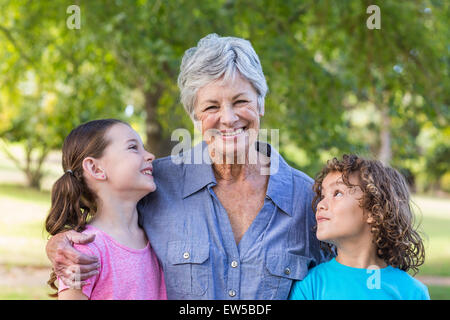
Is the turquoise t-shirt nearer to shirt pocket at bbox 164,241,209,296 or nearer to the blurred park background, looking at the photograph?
shirt pocket at bbox 164,241,209,296

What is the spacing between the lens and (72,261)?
201 cm

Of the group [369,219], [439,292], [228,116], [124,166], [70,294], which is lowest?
[439,292]

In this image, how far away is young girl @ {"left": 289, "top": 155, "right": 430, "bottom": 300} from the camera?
2.15 m

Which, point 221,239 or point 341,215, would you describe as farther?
point 221,239

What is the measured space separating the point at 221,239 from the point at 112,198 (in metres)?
0.49

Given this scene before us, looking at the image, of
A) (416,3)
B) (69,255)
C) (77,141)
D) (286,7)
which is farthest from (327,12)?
(69,255)

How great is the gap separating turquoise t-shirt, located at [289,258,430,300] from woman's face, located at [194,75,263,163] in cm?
67

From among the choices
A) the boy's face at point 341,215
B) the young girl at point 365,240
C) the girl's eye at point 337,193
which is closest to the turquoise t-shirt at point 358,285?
the young girl at point 365,240

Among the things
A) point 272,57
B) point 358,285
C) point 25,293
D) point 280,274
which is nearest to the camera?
point 358,285

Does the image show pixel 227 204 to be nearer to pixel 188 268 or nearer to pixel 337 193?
pixel 188 268

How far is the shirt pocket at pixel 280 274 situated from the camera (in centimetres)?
227

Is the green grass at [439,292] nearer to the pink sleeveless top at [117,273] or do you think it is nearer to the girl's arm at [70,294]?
the pink sleeveless top at [117,273]

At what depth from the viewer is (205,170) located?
8.22ft

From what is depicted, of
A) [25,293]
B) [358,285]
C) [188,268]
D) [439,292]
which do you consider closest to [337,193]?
[358,285]
